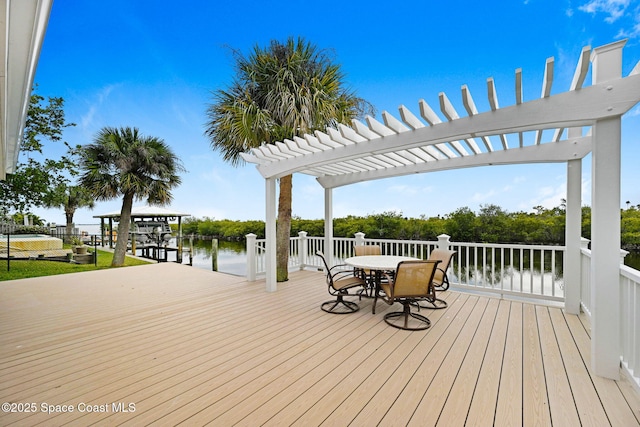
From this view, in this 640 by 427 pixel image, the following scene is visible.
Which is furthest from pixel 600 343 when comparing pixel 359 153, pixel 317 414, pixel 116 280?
pixel 116 280

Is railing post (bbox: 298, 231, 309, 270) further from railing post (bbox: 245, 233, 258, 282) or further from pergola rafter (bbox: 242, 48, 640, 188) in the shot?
pergola rafter (bbox: 242, 48, 640, 188)

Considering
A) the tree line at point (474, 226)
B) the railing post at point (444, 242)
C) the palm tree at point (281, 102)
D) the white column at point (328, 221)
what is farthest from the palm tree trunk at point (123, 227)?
the railing post at point (444, 242)

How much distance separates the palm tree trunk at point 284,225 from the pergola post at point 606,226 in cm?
494

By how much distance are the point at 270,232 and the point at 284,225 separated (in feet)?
3.69

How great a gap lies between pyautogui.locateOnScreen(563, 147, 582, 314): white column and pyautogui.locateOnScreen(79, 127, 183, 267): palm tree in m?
11.4

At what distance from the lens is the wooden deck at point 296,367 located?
193 cm

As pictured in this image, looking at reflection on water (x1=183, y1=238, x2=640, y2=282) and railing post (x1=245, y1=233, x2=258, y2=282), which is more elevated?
railing post (x1=245, y1=233, x2=258, y2=282)

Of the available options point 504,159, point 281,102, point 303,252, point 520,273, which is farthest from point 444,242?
point 281,102

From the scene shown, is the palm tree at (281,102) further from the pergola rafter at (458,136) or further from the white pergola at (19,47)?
the white pergola at (19,47)

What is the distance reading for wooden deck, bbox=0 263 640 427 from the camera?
193 centimetres

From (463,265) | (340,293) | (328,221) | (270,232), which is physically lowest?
(463,265)

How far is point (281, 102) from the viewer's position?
5969 mm

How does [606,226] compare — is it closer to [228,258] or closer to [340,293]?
[340,293]

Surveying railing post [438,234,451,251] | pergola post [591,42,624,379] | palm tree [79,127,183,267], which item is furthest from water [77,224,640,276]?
Answer: pergola post [591,42,624,379]
